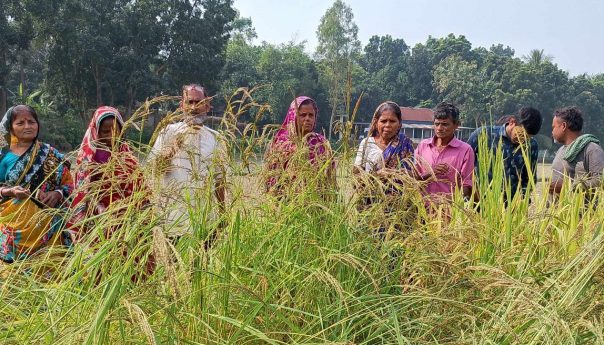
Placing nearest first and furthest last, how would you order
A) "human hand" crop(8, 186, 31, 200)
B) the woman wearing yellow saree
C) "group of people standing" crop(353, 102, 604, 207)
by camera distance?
"human hand" crop(8, 186, 31, 200) < "group of people standing" crop(353, 102, 604, 207) < the woman wearing yellow saree

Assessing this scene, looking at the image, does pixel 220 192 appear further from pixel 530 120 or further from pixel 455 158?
pixel 530 120

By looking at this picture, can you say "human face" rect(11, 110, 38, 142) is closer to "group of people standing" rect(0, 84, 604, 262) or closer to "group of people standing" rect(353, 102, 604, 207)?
"group of people standing" rect(0, 84, 604, 262)

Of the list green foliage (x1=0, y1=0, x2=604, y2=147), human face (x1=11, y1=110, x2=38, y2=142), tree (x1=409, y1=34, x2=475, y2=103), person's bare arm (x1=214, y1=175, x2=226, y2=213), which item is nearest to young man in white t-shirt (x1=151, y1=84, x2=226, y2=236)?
person's bare arm (x1=214, y1=175, x2=226, y2=213)

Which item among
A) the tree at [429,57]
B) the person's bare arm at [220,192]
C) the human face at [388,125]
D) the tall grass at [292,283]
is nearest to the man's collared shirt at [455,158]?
the human face at [388,125]

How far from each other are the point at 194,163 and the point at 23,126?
178 cm

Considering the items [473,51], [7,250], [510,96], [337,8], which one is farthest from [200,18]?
[473,51]

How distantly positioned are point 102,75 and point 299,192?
2832 centimetres

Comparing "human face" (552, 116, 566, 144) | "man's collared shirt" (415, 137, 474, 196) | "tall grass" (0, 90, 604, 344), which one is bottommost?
"tall grass" (0, 90, 604, 344)

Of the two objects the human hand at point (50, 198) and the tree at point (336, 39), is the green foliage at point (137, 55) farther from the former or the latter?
the human hand at point (50, 198)

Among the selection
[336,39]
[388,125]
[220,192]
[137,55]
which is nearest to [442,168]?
[388,125]

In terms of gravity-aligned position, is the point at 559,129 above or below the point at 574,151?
above

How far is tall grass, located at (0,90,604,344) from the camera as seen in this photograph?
1256 mm

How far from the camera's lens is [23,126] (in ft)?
9.74

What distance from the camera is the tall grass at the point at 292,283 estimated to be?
126 centimetres
